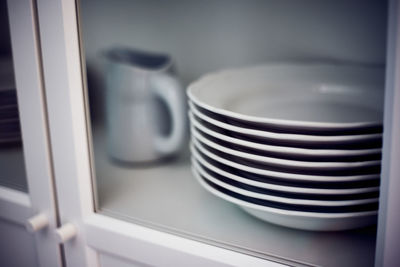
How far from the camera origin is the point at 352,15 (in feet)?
1.75

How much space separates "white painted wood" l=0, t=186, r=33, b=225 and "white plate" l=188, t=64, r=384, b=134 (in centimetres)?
25

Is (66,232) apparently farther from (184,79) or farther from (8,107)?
(184,79)

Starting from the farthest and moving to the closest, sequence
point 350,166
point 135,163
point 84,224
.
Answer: point 135,163
point 84,224
point 350,166

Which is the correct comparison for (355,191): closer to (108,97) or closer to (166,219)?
(166,219)

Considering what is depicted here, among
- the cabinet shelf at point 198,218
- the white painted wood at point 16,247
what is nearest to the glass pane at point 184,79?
the cabinet shelf at point 198,218

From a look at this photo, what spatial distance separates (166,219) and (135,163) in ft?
0.46

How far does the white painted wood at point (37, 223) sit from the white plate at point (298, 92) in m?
0.23

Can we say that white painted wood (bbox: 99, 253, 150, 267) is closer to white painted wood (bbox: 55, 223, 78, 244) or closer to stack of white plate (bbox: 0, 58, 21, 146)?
white painted wood (bbox: 55, 223, 78, 244)

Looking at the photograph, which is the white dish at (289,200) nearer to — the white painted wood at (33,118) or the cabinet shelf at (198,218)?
the cabinet shelf at (198,218)

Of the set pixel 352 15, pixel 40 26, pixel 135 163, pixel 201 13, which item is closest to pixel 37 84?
pixel 40 26

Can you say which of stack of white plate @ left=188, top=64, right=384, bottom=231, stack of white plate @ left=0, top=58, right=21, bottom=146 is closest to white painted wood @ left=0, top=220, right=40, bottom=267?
stack of white plate @ left=0, top=58, right=21, bottom=146

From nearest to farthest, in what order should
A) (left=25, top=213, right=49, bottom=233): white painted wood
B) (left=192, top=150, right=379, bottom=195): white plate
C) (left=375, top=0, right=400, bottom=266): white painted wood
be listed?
1. (left=375, top=0, right=400, bottom=266): white painted wood
2. (left=192, top=150, right=379, bottom=195): white plate
3. (left=25, top=213, right=49, bottom=233): white painted wood

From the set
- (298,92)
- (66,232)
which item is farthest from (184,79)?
(66,232)

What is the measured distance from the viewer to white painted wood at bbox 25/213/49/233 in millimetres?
476
